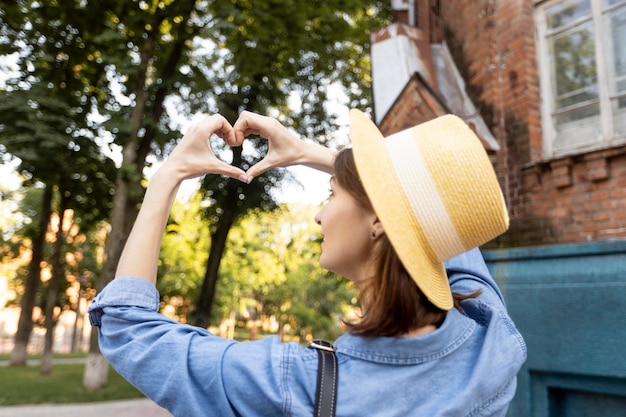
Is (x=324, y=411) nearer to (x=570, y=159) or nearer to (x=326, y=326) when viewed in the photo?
(x=570, y=159)

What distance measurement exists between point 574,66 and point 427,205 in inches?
188

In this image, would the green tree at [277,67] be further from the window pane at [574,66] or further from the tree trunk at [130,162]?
the window pane at [574,66]

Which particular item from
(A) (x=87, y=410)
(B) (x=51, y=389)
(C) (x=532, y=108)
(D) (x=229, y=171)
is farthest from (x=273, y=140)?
(B) (x=51, y=389)

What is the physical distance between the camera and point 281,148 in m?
1.53

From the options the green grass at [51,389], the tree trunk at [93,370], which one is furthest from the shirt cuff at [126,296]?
the tree trunk at [93,370]

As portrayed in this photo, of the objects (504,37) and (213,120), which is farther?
(504,37)

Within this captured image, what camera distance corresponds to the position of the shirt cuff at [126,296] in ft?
3.53

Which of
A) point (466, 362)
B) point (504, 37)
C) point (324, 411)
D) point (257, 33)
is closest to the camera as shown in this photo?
point (324, 411)

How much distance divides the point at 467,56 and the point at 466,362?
567 centimetres

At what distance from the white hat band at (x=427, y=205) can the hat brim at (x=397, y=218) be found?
0.04 feet

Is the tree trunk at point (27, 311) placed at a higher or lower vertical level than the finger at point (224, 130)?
lower

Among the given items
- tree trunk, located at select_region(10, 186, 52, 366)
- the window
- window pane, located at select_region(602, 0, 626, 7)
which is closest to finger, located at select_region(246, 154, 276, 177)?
the window

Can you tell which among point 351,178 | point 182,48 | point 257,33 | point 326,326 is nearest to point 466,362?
point 351,178

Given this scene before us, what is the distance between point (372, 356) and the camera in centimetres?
106
